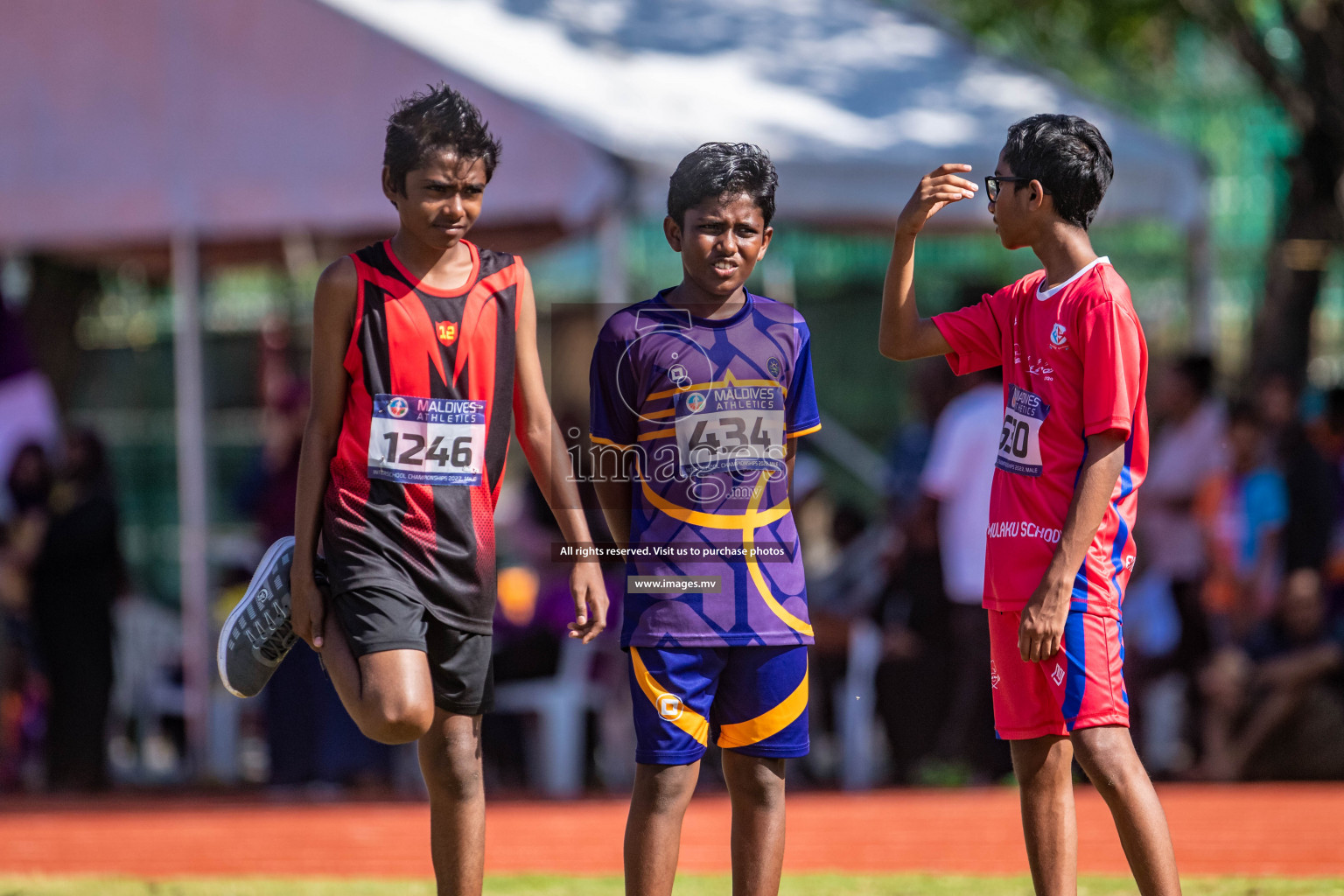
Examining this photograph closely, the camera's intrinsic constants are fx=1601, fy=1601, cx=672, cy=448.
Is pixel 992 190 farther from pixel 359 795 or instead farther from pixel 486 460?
pixel 359 795

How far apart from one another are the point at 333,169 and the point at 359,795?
3196 mm

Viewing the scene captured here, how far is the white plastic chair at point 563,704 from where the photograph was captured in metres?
8.35

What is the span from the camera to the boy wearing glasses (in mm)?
3436

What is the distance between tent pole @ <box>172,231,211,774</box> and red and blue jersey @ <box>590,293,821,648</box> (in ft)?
17.3

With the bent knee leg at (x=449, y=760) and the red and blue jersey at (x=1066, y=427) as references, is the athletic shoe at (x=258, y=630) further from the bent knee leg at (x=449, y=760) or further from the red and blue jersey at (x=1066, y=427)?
the red and blue jersey at (x=1066, y=427)

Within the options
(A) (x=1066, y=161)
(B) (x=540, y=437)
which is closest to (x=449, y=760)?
(B) (x=540, y=437)

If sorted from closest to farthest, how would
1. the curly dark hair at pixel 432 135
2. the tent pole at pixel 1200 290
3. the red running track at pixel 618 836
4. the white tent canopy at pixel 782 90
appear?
the curly dark hair at pixel 432 135 < the red running track at pixel 618 836 < the white tent canopy at pixel 782 90 < the tent pole at pixel 1200 290

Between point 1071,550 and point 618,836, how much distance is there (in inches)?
146

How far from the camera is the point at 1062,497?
3561 millimetres

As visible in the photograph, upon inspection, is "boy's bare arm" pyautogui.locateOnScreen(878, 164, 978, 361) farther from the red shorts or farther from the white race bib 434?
the red shorts

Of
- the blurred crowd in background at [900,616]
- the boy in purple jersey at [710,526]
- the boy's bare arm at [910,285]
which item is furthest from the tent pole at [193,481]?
the boy's bare arm at [910,285]

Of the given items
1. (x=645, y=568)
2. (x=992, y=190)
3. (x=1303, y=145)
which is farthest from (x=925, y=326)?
(x=1303, y=145)

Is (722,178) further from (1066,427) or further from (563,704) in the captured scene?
(563,704)

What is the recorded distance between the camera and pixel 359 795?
8.26 m
